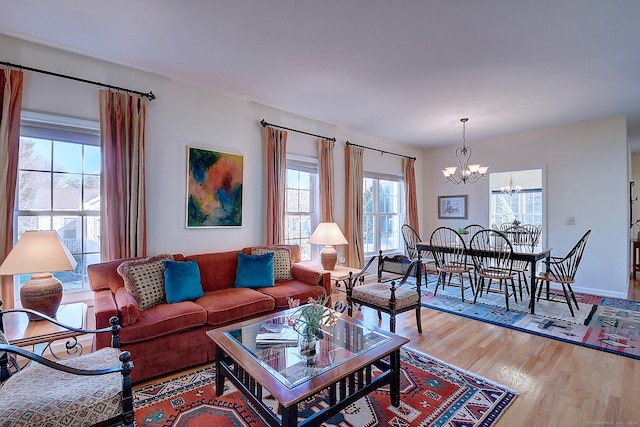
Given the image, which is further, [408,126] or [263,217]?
[408,126]

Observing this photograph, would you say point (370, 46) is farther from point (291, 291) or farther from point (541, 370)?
point (541, 370)

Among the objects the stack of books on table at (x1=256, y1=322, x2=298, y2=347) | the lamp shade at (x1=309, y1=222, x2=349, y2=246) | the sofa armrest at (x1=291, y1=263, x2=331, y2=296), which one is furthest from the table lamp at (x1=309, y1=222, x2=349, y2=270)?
the stack of books on table at (x1=256, y1=322, x2=298, y2=347)

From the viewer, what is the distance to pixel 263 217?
157 inches

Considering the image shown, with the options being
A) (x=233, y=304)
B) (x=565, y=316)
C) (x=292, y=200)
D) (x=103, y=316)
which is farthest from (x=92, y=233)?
(x=565, y=316)

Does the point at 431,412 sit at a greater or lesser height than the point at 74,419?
lesser

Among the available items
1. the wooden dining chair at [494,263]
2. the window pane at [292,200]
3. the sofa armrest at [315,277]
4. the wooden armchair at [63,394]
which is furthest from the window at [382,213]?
the wooden armchair at [63,394]

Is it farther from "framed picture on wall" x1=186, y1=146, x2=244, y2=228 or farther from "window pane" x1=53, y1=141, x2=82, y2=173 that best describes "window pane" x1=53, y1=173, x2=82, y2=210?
"framed picture on wall" x1=186, y1=146, x2=244, y2=228

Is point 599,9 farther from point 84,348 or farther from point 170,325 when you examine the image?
point 84,348

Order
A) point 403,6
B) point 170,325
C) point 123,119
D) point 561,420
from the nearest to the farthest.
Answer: point 561,420 < point 403,6 < point 170,325 < point 123,119

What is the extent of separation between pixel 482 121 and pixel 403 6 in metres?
3.37

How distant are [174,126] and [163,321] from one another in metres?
2.12

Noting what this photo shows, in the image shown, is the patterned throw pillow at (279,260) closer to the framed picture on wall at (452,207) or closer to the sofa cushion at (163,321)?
the sofa cushion at (163,321)

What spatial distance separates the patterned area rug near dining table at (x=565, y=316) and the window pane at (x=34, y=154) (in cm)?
459

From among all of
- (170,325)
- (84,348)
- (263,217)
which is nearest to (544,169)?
(263,217)
